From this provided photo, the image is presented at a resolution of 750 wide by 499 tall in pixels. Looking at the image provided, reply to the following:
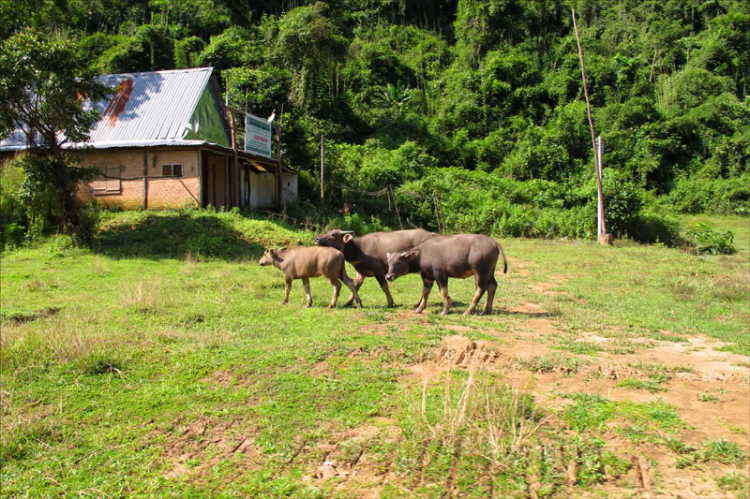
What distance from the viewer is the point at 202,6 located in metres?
50.7

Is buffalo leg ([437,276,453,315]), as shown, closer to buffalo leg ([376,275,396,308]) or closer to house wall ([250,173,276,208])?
buffalo leg ([376,275,396,308])

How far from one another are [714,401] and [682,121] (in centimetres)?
3957

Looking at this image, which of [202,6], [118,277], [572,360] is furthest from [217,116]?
[202,6]

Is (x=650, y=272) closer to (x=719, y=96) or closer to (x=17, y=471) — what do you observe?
(x=17, y=471)

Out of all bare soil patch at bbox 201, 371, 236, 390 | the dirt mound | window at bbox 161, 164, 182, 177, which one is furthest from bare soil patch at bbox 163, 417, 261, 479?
window at bbox 161, 164, 182, 177

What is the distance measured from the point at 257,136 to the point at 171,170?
3931mm

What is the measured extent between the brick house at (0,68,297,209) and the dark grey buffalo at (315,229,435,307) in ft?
42.5

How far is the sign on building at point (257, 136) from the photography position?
2368 centimetres

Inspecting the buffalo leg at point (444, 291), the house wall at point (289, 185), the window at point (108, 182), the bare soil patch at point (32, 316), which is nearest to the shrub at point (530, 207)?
the house wall at point (289, 185)

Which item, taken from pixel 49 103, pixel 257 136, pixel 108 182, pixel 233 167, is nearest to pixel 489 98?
pixel 257 136

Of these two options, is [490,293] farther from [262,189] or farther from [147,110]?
[262,189]

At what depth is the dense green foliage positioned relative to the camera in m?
30.2

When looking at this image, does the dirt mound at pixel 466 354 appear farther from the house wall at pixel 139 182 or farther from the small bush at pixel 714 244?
the small bush at pixel 714 244

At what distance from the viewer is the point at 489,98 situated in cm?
4406
